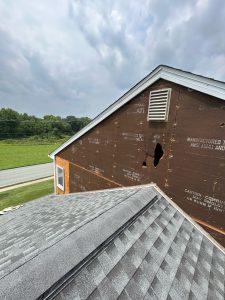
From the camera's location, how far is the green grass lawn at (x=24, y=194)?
49.2 ft

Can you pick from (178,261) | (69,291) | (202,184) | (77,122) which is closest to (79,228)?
(69,291)

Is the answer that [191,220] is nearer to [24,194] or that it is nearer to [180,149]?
[180,149]

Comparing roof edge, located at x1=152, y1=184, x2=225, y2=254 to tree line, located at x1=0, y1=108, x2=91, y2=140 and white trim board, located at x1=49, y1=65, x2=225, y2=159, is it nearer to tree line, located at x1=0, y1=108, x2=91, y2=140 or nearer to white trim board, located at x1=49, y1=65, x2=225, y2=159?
white trim board, located at x1=49, y1=65, x2=225, y2=159

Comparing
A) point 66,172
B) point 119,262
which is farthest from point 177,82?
point 66,172

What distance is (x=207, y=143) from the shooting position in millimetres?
4238

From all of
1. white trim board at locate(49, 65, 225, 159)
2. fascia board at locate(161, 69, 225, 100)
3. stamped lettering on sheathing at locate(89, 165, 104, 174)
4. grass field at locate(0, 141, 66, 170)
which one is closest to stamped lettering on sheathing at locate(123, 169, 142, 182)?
stamped lettering on sheathing at locate(89, 165, 104, 174)

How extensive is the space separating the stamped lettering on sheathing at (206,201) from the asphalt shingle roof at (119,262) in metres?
0.77

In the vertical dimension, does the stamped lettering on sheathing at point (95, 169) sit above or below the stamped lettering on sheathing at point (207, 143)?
below

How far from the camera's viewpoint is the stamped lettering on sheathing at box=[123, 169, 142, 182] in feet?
20.2

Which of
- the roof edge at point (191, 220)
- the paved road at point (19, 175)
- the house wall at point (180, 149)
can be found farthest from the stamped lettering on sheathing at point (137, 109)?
the paved road at point (19, 175)

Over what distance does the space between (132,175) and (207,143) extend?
284cm

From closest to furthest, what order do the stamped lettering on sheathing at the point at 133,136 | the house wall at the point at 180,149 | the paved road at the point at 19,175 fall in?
the house wall at the point at 180,149
the stamped lettering on sheathing at the point at 133,136
the paved road at the point at 19,175

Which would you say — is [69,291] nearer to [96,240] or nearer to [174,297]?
[96,240]

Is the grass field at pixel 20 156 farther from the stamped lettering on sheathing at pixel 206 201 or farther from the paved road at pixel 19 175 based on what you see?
the stamped lettering on sheathing at pixel 206 201
